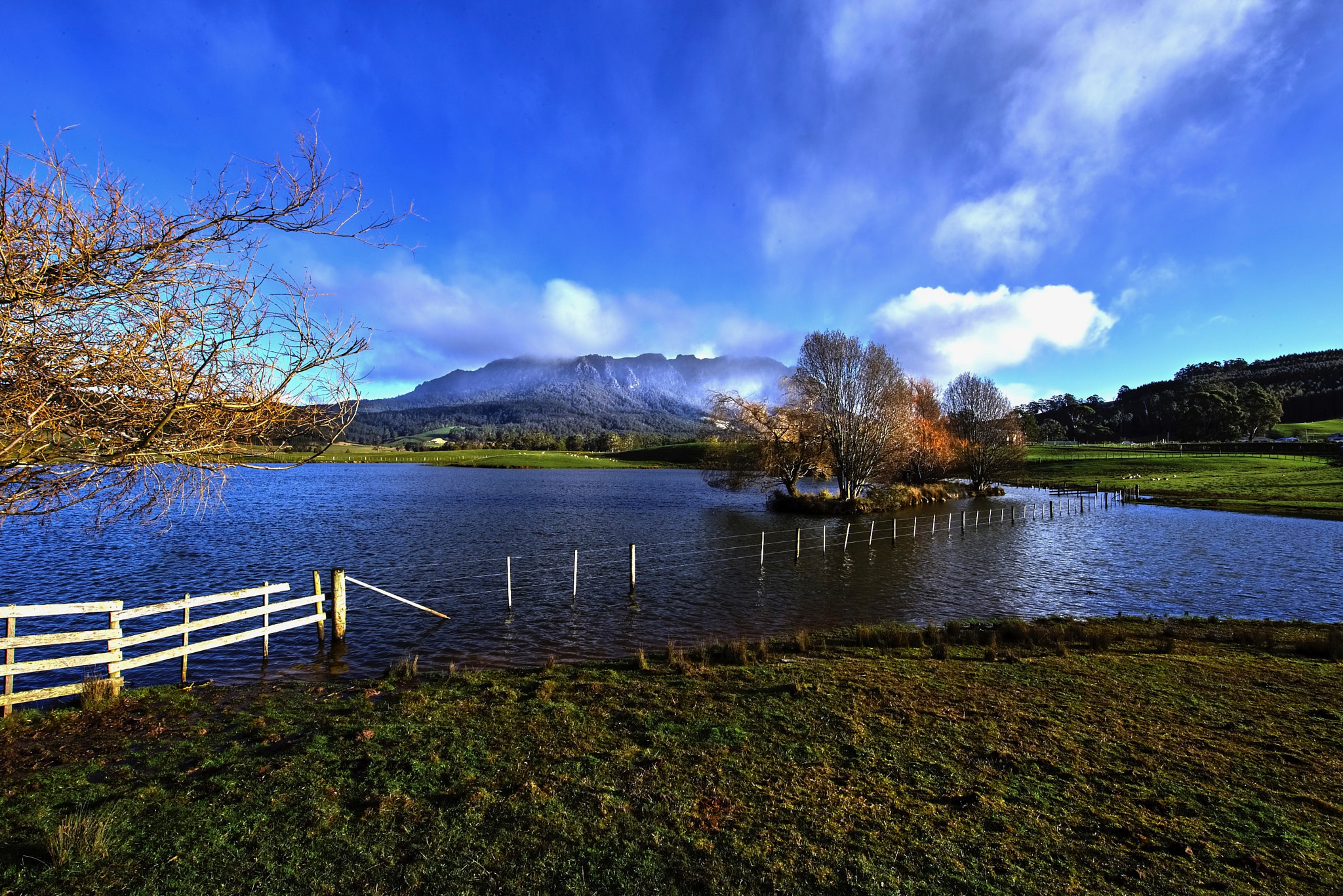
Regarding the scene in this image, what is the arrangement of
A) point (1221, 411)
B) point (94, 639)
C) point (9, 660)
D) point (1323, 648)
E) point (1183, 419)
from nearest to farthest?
point (9, 660)
point (94, 639)
point (1323, 648)
point (1221, 411)
point (1183, 419)

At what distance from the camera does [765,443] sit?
53344 mm

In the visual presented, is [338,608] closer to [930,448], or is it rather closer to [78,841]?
[78,841]

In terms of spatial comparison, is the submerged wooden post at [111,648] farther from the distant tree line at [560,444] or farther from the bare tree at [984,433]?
the distant tree line at [560,444]

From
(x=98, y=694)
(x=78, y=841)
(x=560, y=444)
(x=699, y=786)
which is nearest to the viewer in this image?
(x=78, y=841)

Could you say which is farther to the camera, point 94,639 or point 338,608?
point 338,608

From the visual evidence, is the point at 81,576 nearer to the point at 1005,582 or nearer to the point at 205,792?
the point at 205,792

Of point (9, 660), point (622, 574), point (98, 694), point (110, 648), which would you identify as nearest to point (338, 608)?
point (110, 648)

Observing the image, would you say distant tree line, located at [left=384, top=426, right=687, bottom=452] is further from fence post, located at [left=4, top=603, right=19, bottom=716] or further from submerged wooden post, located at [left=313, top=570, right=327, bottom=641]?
fence post, located at [left=4, top=603, right=19, bottom=716]

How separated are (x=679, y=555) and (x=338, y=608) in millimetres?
17343

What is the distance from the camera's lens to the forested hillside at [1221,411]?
405ft

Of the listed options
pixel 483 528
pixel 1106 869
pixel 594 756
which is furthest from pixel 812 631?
pixel 483 528

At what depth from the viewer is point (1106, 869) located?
18.2 ft

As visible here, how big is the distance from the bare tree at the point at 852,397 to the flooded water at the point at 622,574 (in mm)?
6422

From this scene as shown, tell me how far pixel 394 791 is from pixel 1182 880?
27.0ft
